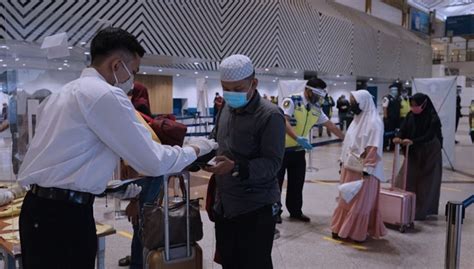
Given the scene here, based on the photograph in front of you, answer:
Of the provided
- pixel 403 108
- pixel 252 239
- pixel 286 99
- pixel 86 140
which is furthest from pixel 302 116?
pixel 403 108

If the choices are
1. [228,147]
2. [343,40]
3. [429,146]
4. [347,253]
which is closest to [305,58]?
[343,40]

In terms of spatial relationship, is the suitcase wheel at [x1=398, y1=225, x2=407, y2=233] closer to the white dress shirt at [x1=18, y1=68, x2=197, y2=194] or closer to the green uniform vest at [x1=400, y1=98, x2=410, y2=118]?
the white dress shirt at [x1=18, y1=68, x2=197, y2=194]

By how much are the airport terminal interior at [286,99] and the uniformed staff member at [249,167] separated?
0.03 meters

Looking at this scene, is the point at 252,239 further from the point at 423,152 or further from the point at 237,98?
the point at 423,152

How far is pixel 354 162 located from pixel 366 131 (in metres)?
0.32

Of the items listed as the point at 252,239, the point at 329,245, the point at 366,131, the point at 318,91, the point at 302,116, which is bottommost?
the point at 329,245

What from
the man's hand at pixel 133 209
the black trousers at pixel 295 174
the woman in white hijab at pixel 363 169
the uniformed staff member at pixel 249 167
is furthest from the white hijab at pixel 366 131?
the man's hand at pixel 133 209

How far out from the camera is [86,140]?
1.51 meters

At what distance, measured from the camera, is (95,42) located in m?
1.65

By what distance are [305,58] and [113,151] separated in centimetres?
1189

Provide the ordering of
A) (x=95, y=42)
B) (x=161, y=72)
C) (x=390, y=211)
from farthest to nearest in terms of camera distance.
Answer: (x=161, y=72) < (x=390, y=211) < (x=95, y=42)

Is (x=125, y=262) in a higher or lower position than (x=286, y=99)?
lower

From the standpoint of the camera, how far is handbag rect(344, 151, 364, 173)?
13.4 feet

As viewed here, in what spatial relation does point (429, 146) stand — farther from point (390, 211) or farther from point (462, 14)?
point (462, 14)
